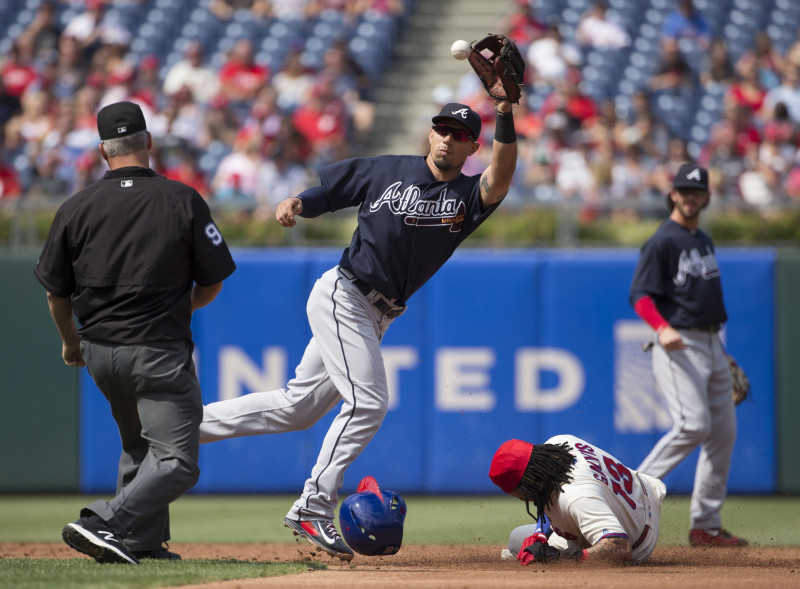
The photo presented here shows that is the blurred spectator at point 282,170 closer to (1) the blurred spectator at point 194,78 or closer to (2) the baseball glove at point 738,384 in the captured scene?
(1) the blurred spectator at point 194,78

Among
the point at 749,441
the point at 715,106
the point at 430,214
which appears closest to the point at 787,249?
the point at 749,441

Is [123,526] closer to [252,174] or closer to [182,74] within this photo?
[252,174]

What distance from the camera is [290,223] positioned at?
4.72 meters

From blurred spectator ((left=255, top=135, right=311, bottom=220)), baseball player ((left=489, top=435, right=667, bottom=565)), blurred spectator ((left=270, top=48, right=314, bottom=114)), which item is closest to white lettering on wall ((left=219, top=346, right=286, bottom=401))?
blurred spectator ((left=255, top=135, right=311, bottom=220))

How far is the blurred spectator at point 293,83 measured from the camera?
12.2 metres

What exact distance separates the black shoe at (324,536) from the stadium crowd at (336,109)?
4390 mm

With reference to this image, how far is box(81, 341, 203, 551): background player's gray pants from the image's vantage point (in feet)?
13.9

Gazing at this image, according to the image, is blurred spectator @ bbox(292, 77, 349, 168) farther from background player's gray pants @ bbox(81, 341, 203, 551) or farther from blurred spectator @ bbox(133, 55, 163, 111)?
background player's gray pants @ bbox(81, 341, 203, 551)

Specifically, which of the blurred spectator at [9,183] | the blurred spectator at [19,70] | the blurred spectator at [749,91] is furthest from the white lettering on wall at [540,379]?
the blurred spectator at [19,70]

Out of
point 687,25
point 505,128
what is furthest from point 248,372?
point 687,25

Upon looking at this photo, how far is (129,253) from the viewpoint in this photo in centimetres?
429

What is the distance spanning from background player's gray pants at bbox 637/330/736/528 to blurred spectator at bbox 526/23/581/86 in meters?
6.41

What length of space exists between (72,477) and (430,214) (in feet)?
15.6

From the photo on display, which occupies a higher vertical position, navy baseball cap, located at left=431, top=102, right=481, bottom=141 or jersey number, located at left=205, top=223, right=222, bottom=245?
navy baseball cap, located at left=431, top=102, right=481, bottom=141
